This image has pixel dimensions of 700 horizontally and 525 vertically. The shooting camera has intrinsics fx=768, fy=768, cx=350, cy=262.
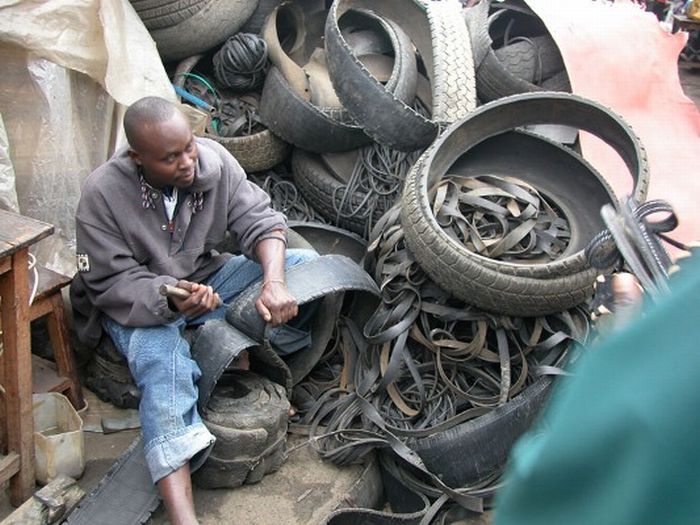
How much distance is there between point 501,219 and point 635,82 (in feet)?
5.87

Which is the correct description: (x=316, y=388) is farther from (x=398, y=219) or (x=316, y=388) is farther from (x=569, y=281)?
(x=569, y=281)

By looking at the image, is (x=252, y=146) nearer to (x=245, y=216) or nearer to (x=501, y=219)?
(x=245, y=216)

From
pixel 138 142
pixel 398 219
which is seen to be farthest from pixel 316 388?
pixel 138 142

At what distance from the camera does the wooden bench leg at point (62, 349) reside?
2842 mm

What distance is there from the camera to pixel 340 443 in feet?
9.46

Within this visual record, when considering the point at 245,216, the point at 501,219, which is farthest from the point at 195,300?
the point at 501,219

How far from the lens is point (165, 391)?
8.41 ft

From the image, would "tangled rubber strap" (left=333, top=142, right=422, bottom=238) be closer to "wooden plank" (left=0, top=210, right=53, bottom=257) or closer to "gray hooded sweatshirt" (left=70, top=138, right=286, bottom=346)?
"gray hooded sweatshirt" (left=70, top=138, right=286, bottom=346)

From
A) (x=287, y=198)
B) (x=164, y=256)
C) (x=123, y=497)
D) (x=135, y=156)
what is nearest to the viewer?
(x=123, y=497)

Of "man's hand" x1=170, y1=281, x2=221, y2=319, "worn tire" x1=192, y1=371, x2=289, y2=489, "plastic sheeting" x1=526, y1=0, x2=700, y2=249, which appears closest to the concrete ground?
"worn tire" x1=192, y1=371, x2=289, y2=489

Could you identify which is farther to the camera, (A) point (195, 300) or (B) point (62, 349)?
(B) point (62, 349)

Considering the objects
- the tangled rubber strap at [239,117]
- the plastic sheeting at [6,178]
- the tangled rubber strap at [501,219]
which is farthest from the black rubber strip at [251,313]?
the tangled rubber strap at [239,117]

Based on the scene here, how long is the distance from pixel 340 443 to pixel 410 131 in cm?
145

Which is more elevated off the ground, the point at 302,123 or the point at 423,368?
the point at 302,123
